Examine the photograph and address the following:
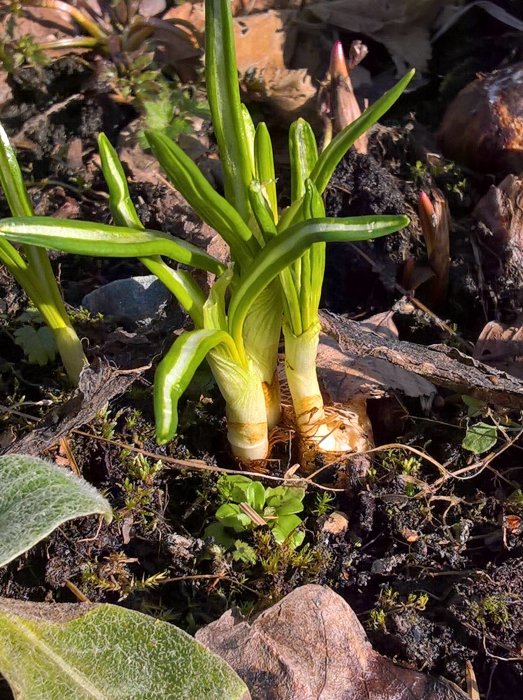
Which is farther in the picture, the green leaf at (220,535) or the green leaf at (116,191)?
the green leaf at (220,535)

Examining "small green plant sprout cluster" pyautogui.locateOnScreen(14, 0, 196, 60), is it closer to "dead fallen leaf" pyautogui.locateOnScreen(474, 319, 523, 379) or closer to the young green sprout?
the young green sprout

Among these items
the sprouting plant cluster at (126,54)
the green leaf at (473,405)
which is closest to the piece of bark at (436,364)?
the green leaf at (473,405)

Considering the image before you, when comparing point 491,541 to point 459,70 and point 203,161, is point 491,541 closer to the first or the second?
point 203,161

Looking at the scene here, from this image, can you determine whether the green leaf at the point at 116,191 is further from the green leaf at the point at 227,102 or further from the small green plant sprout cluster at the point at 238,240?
the green leaf at the point at 227,102

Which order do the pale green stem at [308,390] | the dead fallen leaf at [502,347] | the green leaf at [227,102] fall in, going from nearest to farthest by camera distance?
the green leaf at [227,102] < the pale green stem at [308,390] < the dead fallen leaf at [502,347]

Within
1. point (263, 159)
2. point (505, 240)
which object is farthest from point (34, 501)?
point (505, 240)

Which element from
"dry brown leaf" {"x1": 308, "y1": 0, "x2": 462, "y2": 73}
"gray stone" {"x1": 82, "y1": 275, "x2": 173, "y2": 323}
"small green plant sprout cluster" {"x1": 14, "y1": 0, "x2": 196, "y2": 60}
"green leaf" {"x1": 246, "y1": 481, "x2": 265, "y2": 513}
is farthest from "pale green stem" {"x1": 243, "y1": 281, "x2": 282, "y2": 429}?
"dry brown leaf" {"x1": 308, "y1": 0, "x2": 462, "y2": 73}

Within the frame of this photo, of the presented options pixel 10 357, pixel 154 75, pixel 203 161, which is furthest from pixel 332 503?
pixel 154 75
